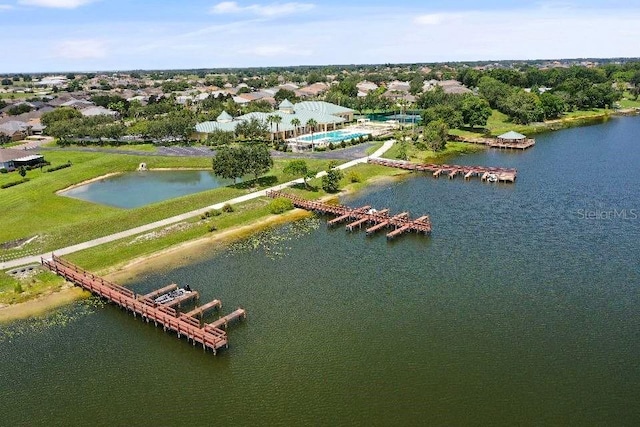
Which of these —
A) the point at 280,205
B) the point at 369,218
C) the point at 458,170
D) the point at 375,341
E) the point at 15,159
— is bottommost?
the point at 375,341

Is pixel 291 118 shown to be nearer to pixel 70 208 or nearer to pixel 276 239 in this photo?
pixel 70 208

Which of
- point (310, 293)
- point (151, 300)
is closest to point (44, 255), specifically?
point (151, 300)

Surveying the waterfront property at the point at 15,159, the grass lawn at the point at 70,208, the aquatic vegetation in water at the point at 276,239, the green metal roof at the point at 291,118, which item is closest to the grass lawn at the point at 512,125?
the green metal roof at the point at 291,118

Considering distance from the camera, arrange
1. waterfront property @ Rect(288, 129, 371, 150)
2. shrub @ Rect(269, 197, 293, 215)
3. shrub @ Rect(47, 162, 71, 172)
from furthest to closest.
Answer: waterfront property @ Rect(288, 129, 371, 150) < shrub @ Rect(47, 162, 71, 172) < shrub @ Rect(269, 197, 293, 215)

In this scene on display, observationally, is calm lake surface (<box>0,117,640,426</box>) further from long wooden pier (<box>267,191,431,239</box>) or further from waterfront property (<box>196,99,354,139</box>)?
A: waterfront property (<box>196,99,354,139</box>)

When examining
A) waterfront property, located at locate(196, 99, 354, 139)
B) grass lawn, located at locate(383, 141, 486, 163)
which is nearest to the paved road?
grass lawn, located at locate(383, 141, 486, 163)

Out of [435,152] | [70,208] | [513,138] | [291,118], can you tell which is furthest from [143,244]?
[513,138]

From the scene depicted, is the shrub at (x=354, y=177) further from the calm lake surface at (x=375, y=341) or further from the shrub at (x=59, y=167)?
the shrub at (x=59, y=167)
